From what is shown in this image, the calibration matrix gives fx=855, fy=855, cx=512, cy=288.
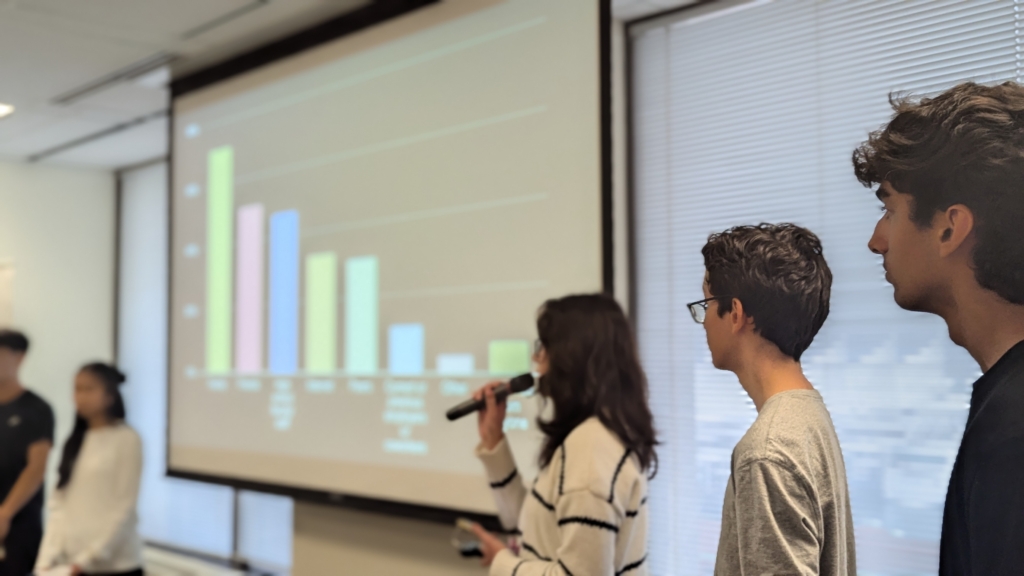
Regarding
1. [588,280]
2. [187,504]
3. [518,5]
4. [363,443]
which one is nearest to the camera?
[588,280]

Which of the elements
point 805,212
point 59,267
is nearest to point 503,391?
point 805,212

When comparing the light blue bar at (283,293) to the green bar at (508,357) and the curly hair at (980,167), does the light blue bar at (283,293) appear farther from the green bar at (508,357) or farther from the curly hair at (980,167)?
A: the curly hair at (980,167)

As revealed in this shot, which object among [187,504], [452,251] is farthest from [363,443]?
[187,504]

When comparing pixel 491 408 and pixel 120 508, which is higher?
pixel 491 408

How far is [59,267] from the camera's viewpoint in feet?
17.8

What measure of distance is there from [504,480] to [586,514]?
473 millimetres

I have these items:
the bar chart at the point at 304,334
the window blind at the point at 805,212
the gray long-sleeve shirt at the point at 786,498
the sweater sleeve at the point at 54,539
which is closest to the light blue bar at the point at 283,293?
the bar chart at the point at 304,334

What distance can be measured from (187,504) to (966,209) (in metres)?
5.06

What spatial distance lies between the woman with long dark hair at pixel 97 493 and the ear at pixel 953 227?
10.3 feet

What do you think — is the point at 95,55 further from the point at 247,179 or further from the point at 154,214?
the point at 154,214

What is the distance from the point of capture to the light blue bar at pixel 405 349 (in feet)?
9.89

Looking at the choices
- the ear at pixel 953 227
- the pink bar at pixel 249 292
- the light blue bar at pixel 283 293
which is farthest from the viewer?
the pink bar at pixel 249 292

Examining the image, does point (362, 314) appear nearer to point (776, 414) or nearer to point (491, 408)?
point (491, 408)

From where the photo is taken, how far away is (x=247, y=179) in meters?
3.74
